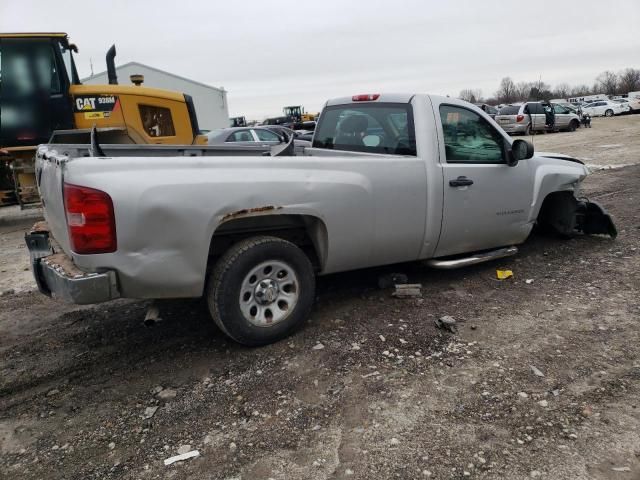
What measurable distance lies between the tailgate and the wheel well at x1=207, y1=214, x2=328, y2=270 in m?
0.99

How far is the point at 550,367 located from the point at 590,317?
1007 millimetres

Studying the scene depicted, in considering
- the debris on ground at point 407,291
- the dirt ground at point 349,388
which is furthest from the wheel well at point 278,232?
the debris on ground at point 407,291

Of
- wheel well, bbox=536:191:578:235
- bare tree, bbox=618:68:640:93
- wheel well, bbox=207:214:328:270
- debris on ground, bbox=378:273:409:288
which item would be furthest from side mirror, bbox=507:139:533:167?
bare tree, bbox=618:68:640:93

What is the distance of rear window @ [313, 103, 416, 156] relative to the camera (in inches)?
178

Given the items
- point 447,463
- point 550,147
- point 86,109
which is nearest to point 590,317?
point 447,463

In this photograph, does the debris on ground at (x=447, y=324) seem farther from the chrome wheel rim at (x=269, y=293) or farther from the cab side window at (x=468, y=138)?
the cab side window at (x=468, y=138)

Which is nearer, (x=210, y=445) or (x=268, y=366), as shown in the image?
(x=210, y=445)

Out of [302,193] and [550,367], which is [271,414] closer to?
[302,193]

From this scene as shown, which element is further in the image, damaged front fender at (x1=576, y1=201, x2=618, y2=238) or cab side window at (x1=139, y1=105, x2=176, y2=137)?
cab side window at (x1=139, y1=105, x2=176, y2=137)

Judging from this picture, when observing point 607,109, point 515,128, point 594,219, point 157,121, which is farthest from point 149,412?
point 607,109

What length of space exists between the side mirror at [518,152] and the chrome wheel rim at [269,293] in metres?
2.58

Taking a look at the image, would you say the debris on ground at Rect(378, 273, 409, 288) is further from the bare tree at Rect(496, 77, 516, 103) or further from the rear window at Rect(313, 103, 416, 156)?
the bare tree at Rect(496, 77, 516, 103)

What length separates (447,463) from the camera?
8.16 feet

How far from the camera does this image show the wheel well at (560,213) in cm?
598
